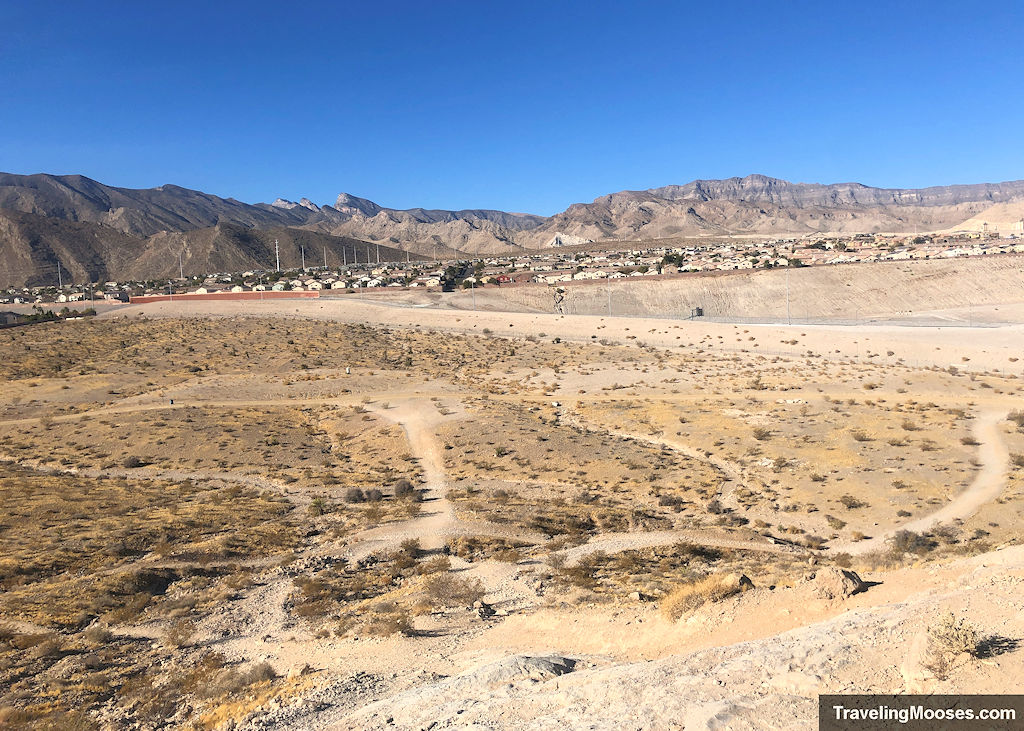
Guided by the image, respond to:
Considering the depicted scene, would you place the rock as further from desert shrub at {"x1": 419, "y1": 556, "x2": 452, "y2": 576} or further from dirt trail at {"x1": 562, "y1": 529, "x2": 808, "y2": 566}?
desert shrub at {"x1": 419, "y1": 556, "x2": 452, "y2": 576}

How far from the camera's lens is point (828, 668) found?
754 centimetres

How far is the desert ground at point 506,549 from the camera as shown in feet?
27.4

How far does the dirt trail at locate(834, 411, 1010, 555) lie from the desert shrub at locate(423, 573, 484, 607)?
9532mm

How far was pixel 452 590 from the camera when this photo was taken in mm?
13180

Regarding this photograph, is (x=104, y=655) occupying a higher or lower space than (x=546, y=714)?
lower

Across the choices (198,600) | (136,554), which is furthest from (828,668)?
(136,554)

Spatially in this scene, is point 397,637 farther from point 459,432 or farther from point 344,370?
point 344,370

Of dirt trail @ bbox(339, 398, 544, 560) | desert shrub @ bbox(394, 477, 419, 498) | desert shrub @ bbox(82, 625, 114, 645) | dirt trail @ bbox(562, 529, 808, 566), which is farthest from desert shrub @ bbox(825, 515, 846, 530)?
desert shrub @ bbox(82, 625, 114, 645)

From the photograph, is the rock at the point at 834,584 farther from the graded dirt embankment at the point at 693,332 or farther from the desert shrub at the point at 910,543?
the graded dirt embankment at the point at 693,332

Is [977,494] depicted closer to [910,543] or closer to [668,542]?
[910,543]

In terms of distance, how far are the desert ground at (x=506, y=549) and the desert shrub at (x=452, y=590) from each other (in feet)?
0.22

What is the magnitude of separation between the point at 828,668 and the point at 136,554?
51.5ft

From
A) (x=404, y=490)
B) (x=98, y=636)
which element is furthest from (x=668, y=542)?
(x=98, y=636)

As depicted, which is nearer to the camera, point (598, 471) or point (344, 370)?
point (598, 471)
